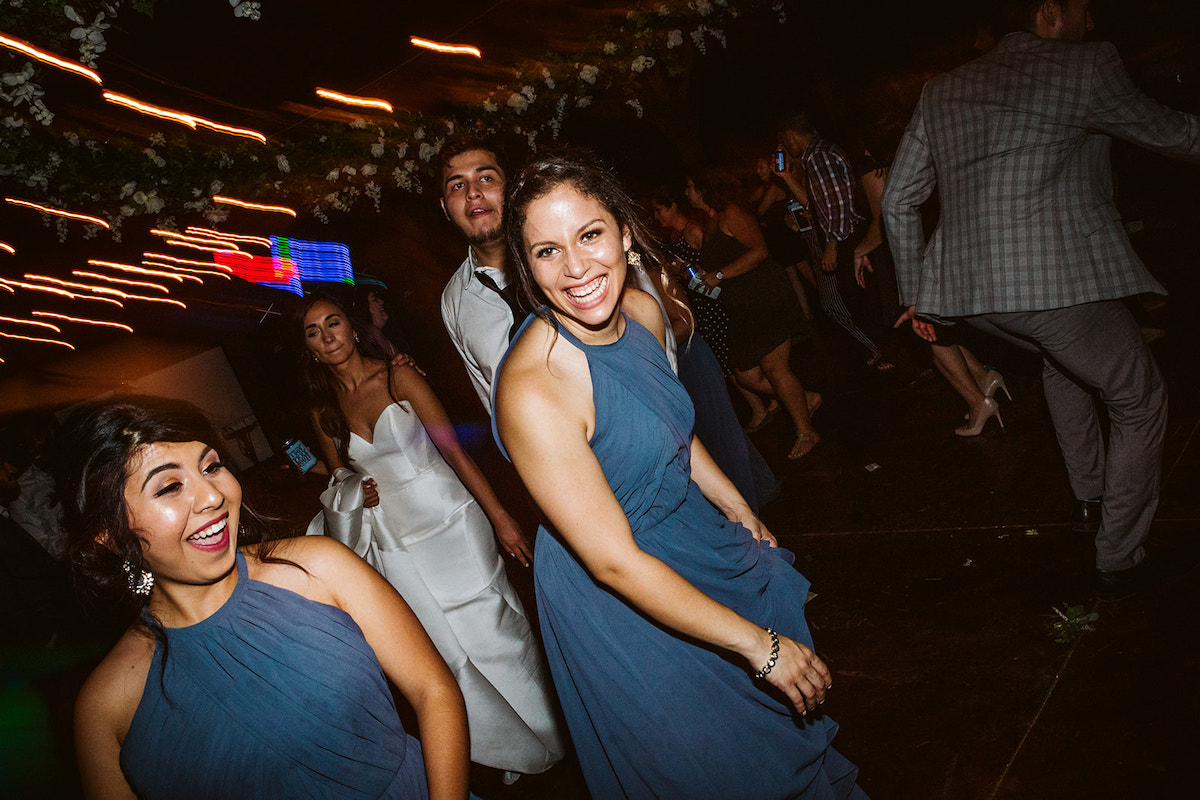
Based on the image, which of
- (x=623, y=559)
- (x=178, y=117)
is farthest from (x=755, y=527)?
(x=178, y=117)

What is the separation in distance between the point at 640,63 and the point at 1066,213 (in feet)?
20.9

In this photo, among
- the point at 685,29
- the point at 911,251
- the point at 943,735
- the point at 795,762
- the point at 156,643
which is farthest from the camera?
the point at 685,29

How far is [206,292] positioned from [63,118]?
9403 mm

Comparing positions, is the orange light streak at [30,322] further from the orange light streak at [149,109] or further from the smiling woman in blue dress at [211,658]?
the smiling woman in blue dress at [211,658]

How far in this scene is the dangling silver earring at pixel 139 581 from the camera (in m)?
1.63

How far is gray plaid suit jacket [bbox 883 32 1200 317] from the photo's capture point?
2.45 meters

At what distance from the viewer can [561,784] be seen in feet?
10.2

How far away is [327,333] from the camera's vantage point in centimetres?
363

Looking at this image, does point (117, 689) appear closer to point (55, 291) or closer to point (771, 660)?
point (771, 660)

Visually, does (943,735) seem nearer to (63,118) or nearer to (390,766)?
(390,766)

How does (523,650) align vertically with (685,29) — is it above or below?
below

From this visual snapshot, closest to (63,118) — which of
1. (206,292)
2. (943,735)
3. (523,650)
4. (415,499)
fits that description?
(415,499)

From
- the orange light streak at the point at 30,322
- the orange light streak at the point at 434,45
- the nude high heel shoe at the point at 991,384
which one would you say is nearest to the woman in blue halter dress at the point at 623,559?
the nude high heel shoe at the point at 991,384

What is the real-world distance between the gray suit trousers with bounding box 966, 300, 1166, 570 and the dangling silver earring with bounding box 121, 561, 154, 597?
9.98 ft
